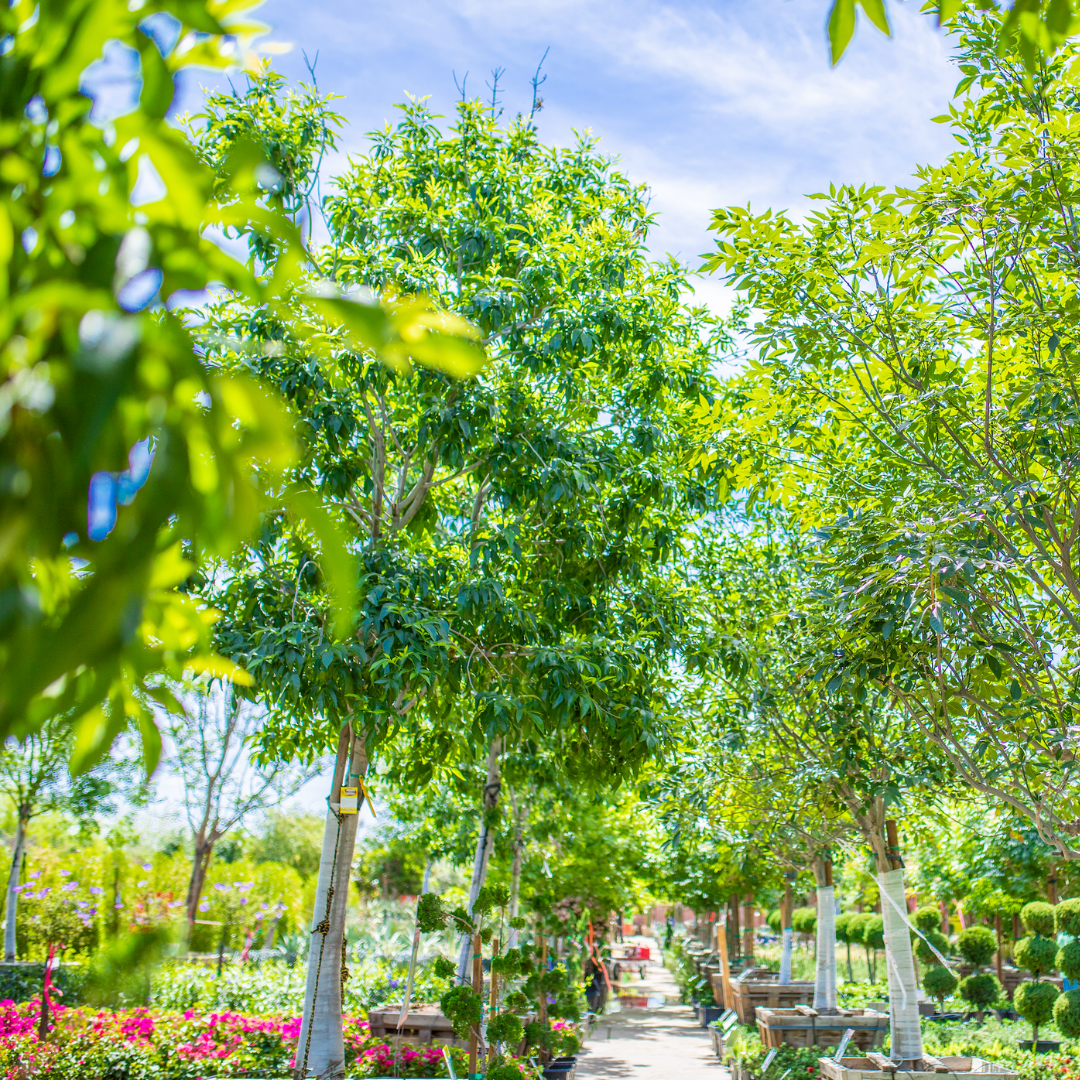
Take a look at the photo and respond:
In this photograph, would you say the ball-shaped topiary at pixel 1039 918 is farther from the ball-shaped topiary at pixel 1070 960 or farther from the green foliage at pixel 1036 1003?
the green foliage at pixel 1036 1003

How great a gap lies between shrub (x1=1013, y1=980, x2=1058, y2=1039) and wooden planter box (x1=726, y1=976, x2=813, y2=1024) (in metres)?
3.47

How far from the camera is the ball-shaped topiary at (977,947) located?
17531 mm

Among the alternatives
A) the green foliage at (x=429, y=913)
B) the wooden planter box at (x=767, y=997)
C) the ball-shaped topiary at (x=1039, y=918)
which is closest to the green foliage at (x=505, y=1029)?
the green foliage at (x=429, y=913)

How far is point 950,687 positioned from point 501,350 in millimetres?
4817

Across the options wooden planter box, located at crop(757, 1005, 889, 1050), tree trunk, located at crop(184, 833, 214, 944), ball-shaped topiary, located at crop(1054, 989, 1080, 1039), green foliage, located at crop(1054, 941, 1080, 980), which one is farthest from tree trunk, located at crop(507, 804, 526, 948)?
tree trunk, located at crop(184, 833, 214, 944)

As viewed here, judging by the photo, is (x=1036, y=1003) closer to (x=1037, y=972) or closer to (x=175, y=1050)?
(x=1037, y=972)

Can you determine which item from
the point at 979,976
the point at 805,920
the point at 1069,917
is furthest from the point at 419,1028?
the point at 805,920

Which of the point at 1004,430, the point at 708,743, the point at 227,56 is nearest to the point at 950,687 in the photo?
the point at 1004,430

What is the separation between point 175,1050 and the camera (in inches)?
346

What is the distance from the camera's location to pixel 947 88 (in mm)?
5668

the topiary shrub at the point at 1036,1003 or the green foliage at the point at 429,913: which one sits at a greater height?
the green foliage at the point at 429,913

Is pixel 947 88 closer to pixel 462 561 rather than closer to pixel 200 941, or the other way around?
pixel 462 561

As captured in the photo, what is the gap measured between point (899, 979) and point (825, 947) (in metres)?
4.52

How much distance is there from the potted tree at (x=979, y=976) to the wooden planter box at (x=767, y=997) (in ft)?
10.1
